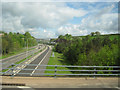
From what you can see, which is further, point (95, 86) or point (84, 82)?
point (84, 82)

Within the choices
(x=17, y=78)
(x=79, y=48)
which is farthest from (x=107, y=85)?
(x=79, y=48)

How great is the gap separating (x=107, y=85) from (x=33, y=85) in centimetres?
367

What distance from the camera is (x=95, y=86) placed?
219 inches

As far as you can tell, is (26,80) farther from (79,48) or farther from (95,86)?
(79,48)

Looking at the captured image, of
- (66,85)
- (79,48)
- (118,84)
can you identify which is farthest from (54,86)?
(79,48)

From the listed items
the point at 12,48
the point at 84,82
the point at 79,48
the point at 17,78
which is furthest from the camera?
the point at 12,48

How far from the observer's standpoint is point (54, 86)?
5488 millimetres

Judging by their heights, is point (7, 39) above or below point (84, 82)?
above

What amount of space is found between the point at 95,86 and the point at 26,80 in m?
3.61

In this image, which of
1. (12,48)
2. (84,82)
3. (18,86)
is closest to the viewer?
(18,86)

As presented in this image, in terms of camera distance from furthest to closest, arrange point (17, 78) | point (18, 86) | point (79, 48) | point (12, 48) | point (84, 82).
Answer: point (12, 48) < point (79, 48) < point (17, 78) < point (84, 82) < point (18, 86)

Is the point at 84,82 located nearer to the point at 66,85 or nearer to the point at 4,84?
the point at 66,85

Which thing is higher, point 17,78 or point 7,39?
point 7,39

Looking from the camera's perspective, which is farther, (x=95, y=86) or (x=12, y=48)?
(x=12, y=48)
